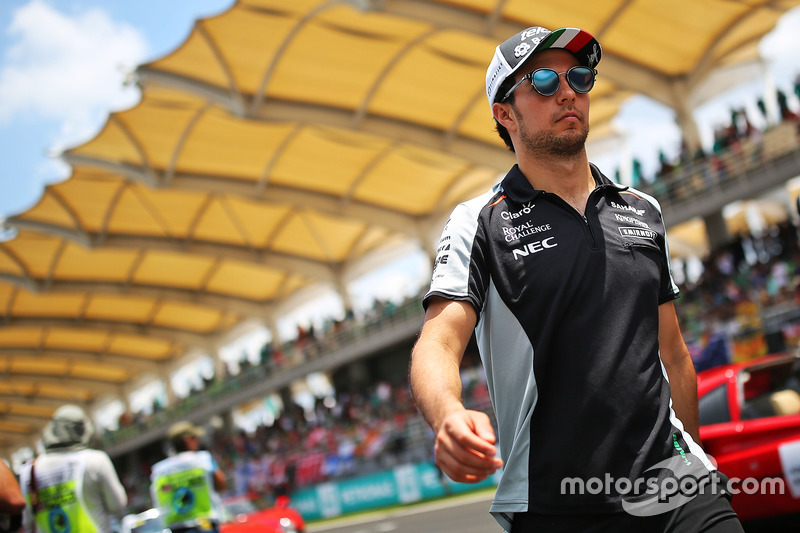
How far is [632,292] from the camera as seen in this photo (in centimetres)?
230

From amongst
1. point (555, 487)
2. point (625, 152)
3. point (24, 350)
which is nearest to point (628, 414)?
point (555, 487)

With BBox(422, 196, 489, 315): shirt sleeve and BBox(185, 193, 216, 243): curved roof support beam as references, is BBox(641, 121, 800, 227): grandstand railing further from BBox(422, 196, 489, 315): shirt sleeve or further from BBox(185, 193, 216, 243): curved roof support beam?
BBox(422, 196, 489, 315): shirt sleeve

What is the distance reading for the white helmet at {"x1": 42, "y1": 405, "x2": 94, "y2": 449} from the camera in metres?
5.41

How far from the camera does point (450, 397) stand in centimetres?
193

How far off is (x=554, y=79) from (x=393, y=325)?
3396 cm

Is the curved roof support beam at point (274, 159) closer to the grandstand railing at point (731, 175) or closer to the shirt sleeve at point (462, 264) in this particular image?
the grandstand railing at point (731, 175)

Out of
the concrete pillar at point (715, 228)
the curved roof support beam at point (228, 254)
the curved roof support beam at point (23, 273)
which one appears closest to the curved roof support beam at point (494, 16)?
the concrete pillar at point (715, 228)

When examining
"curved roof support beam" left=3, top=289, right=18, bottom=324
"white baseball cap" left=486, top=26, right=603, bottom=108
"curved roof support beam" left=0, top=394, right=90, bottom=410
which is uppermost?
"curved roof support beam" left=3, top=289, right=18, bottom=324

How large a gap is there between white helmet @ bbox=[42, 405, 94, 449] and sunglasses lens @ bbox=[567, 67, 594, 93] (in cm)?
412

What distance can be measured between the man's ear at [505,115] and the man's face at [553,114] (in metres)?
0.04

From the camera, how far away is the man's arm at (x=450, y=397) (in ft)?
5.71

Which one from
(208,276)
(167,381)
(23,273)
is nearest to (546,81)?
(23,273)

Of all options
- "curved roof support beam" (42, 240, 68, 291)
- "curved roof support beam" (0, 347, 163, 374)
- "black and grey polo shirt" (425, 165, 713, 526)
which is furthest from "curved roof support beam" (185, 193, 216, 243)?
"black and grey polo shirt" (425, 165, 713, 526)

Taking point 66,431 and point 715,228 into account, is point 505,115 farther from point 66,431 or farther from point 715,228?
point 715,228
